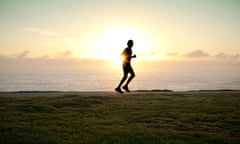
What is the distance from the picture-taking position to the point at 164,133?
650cm

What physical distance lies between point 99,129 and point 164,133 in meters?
1.48

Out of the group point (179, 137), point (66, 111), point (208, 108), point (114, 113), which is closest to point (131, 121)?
point (114, 113)

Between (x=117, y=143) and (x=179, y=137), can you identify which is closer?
(x=117, y=143)

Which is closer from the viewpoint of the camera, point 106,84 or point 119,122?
point 119,122

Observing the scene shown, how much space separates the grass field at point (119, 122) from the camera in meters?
6.05

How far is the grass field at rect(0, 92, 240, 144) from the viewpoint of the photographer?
19.9ft

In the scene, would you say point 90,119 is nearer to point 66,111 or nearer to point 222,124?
point 66,111

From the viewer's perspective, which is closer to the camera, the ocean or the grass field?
the grass field

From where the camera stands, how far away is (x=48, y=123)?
7332mm

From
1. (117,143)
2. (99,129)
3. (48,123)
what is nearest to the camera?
(117,143)

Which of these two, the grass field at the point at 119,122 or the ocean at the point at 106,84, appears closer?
the grass field at the point at 119,122

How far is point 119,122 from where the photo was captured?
297 inches

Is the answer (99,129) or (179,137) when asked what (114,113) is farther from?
(179,137)

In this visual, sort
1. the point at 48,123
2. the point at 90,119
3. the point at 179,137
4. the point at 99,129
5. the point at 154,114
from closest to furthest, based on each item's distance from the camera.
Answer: the point at 179,137 → the point at 99,129 → the point at 48,123 → the point at 90,119 → the point at 154,114
